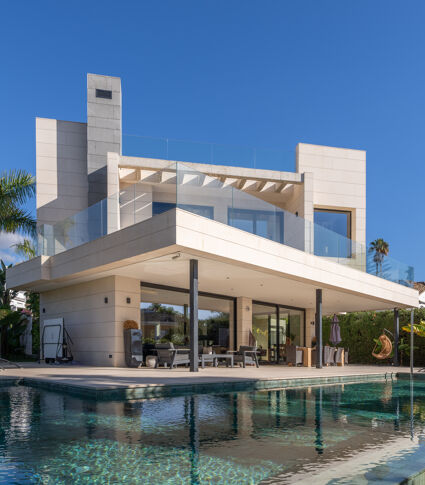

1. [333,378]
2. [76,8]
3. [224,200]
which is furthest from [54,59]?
[333,378]

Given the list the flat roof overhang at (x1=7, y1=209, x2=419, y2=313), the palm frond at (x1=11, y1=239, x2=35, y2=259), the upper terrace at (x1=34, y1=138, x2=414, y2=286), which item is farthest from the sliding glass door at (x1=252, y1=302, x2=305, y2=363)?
the palm frond at (x1=11, y1=239, x2=35, y2=259)

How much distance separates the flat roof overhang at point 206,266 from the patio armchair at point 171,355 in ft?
6.77

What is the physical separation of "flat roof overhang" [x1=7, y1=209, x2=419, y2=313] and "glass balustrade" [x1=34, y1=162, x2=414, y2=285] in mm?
227

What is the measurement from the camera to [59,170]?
833 inches

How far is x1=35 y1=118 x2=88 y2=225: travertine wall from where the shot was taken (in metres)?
20.8

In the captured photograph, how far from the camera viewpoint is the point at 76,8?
21.9 meters

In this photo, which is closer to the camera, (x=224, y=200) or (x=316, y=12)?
(x=224, y=200)

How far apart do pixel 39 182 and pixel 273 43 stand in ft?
55.9

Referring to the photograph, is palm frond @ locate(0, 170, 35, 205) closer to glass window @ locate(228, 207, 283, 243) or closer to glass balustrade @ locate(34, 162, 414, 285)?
glass balustrade @ locate(34, 162, 414, 285)

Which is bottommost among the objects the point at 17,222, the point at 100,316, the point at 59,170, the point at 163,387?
the point at 163,387

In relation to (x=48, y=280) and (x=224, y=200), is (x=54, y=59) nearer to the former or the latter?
(x=48, y=280)

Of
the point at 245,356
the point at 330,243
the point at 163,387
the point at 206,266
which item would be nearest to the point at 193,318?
the point at 206,266

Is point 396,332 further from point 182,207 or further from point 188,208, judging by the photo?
point 182,207

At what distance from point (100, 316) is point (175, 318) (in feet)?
8.24
